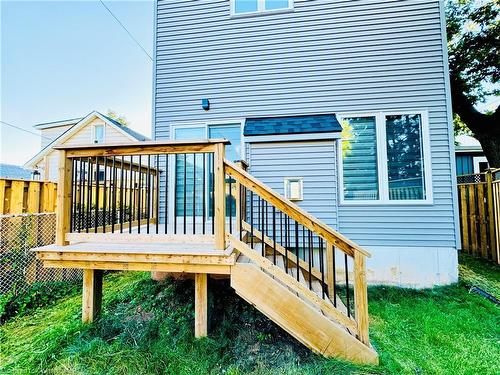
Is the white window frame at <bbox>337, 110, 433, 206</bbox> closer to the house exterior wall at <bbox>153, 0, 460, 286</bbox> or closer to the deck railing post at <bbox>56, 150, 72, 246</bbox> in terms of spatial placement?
the house exterior wall at <bbox>153, 0, 460, 286</bbox>

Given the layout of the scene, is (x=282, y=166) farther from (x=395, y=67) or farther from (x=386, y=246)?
(x=395, y=67)

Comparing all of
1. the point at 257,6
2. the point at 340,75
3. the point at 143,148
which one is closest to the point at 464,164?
the point at 340,75

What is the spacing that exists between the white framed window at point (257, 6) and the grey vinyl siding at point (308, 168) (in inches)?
105

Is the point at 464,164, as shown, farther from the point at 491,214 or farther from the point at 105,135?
the point at 105,135

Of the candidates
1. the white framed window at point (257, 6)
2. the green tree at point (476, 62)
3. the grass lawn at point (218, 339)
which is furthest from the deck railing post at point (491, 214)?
the white framed window at point (257, 6)

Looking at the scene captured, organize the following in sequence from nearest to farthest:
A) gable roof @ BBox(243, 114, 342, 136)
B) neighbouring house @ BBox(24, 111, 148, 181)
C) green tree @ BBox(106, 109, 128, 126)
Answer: gable roof @ BBox(243, 114, 342, 136), neighbouring house @ BBox(24, 111, 148, 181), green tree @ BBox(106, 109, 128, 126)

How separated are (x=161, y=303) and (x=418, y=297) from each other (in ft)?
12.3

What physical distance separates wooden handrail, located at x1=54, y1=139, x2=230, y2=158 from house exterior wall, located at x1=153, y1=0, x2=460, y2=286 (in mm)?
2459

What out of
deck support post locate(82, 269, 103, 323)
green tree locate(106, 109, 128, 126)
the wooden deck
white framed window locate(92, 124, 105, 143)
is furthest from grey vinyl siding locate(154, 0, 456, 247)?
green tree locate(106, 109, 128, 126)

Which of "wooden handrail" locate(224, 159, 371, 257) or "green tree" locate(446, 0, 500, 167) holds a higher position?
"green tree" locate(446, 0, 500, 167)

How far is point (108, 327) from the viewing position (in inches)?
108

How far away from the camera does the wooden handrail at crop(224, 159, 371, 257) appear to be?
229 cm

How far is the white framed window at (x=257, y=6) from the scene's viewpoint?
188 inches

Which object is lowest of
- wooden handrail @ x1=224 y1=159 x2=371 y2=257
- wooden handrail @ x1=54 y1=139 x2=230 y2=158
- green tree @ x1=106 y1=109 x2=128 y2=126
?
wooden handrail @ x1=224 y1=159 x2=371 y2=257
